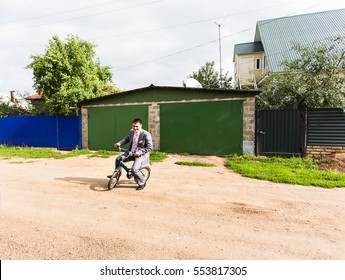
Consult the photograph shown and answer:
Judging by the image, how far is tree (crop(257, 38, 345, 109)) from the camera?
30.6 feet

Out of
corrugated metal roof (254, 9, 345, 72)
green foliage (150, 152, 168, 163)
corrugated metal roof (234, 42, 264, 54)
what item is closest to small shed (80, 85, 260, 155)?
green foliage (150, 152, 168, 163)

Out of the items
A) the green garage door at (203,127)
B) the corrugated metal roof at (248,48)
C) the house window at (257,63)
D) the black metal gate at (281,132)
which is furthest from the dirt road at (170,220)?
the corrugated metal roof at (248,48)

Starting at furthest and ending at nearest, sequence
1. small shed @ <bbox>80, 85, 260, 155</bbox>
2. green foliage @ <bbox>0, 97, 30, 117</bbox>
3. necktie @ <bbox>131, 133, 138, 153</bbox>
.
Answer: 1. green foliage @ <bbox>0, 97, 30, 117</bbox>
2. small shed @ <bbox>80, 85, 260, 155</bbox>
3. necktie @ <bbox>131, 133, 138, 153</bbox>

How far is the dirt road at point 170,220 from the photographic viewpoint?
2.74 m

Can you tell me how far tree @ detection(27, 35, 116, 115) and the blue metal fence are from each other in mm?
925

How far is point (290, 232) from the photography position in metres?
3.25

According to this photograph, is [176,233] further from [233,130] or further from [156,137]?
[156,137]

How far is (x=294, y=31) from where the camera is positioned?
71.2 feet

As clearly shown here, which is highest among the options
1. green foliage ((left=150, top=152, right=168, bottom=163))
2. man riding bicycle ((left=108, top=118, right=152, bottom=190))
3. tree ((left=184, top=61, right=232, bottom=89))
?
tree ((left=184, top=61, right=232, bottom=89))

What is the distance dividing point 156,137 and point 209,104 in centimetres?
304

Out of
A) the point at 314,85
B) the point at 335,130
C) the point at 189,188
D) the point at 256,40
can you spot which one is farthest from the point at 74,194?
the point at 256,40

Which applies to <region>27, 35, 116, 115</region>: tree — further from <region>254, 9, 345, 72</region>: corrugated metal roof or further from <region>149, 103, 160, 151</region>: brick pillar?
<region>254, 9, 345, 72</region>: corrugated metal roof

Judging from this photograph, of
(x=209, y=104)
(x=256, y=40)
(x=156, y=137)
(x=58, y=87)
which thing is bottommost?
(x=156, y=137)

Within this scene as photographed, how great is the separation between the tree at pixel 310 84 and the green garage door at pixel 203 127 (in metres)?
2.14
